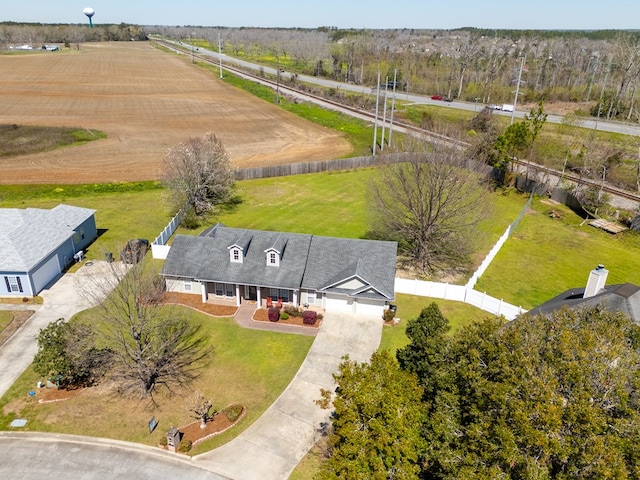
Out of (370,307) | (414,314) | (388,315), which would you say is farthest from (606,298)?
(370,307)

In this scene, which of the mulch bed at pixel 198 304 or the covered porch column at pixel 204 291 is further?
the covered porch column at pixel 204 291

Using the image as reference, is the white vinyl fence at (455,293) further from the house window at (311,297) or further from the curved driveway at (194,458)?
the curved driveway at (194,458)

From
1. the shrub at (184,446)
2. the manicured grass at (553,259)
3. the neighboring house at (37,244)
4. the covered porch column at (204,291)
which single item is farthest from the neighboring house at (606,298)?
the neighboring house at (37,244)

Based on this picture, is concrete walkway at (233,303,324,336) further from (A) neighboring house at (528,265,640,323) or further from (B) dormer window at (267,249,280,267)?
(A) neighboring house at (528,265,640,323)

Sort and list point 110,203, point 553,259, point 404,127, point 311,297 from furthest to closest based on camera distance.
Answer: point 404,127
point 110,203
point 553,259
point 311,297

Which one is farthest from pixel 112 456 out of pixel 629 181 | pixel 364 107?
pixel 364 107

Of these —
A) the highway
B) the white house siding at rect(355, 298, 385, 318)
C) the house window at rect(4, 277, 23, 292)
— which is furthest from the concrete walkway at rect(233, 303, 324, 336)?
the highway

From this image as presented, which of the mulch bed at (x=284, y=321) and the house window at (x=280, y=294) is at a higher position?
the house window at (x=280, y=294)

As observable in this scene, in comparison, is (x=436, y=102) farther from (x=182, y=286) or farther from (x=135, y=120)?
(x=182, y=286)
